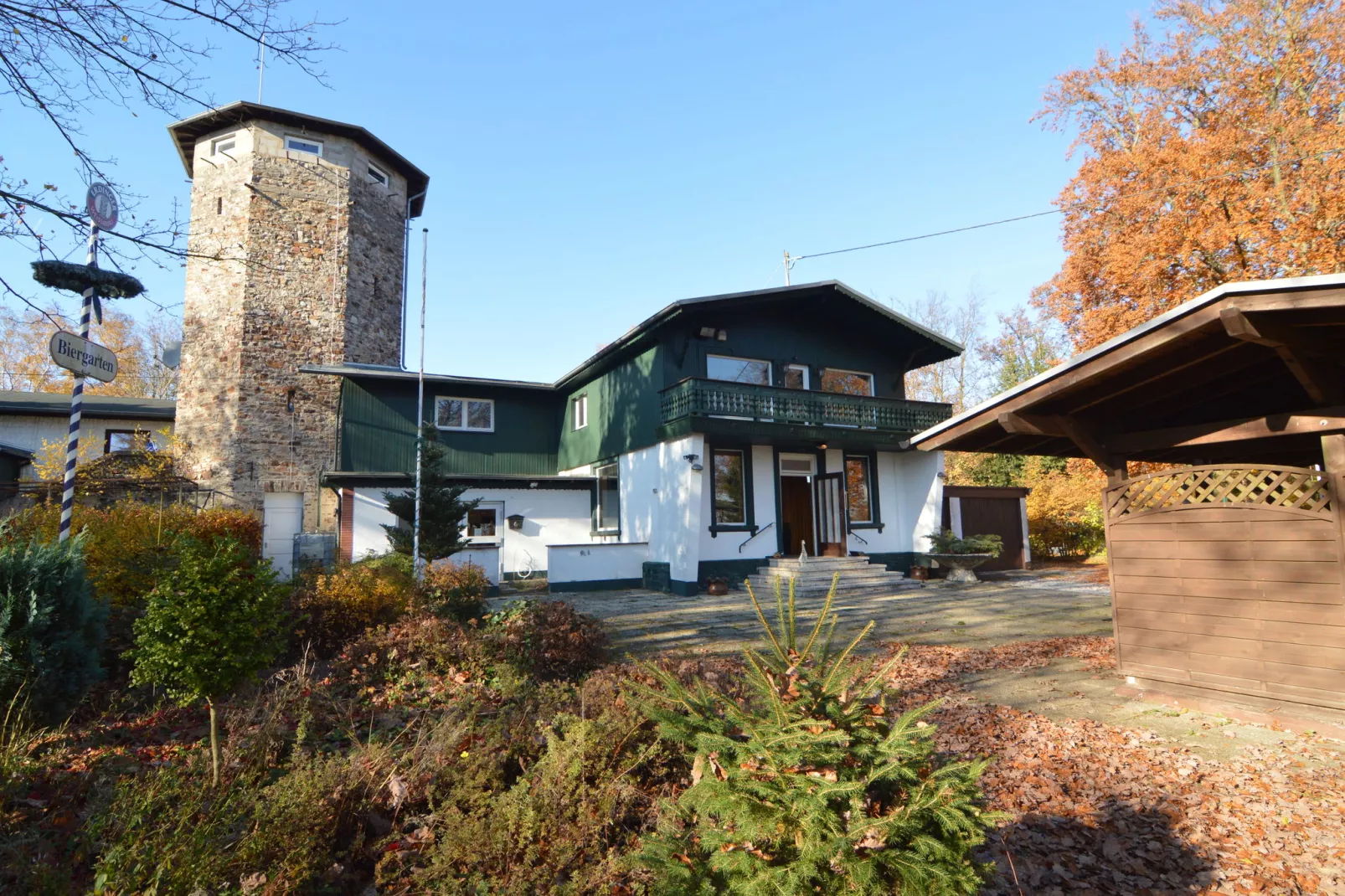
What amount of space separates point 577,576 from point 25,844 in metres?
12.6

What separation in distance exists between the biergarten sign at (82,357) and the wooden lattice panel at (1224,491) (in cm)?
935

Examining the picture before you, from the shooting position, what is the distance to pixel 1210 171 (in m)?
16.0

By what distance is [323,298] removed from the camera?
2212 centimetres

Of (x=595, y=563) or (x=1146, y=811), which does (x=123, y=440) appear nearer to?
(x=595, y=563)

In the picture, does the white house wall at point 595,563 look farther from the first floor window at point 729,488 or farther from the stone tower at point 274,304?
the stone tower at point 274,304

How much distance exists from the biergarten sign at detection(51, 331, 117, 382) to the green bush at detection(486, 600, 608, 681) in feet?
14.1

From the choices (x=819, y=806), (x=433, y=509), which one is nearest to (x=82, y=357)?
(x=819, y=806)

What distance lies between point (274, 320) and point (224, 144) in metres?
6.58

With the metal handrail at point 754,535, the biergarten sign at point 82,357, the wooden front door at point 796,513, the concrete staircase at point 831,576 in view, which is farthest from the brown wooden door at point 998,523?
the biergarten sign at point 82,357

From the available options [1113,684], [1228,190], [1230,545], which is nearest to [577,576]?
[1113,684]

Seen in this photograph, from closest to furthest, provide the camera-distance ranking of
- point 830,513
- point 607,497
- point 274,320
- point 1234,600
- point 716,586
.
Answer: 1. point 1234,600
2. point 716,586
3. point 830,513
4. point 607,497
5. point 274,320

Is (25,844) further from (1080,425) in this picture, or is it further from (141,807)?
(1080,425)

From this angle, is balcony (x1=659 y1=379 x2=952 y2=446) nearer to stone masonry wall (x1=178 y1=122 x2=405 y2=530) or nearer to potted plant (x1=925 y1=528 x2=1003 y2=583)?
potted plant (x1=925 y1=528 x2=1003 y2=583)

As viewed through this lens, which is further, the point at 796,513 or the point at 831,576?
the point at 796,513
